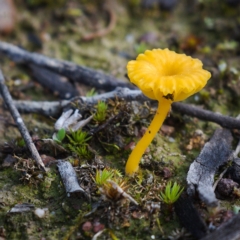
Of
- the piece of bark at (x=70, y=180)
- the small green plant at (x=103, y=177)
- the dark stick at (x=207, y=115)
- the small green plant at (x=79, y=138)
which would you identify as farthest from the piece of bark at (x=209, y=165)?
the small green plant at (x=79, y=138)

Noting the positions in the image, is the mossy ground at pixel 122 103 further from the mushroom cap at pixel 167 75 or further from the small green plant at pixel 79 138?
the mushroom cap at pixel 167 75

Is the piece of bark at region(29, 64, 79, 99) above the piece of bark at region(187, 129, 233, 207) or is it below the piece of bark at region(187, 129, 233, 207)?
below

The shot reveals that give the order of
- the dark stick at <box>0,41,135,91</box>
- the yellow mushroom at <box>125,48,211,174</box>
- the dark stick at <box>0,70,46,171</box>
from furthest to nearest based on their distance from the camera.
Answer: the dark stick at <box>0,41,135,91</box>, the dark stick at <box>0,70,46,171</box>, the yellow mushroom at <box>125,48,211,174</box>

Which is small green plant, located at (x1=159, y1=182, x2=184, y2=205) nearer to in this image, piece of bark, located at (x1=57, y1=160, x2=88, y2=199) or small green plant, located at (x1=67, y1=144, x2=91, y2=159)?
piece of bark, located at (x1=57, y1=160, x2=88, y2=199)

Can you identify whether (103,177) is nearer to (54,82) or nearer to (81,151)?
(81,151)

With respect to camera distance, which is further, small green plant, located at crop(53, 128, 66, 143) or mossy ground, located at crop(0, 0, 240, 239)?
small green plant, located at crop(53, 128, 66, 143)

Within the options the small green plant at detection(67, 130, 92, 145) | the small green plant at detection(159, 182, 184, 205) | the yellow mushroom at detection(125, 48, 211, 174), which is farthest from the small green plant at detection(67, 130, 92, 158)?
the small green plant at detection(159, 182, 184, 205)

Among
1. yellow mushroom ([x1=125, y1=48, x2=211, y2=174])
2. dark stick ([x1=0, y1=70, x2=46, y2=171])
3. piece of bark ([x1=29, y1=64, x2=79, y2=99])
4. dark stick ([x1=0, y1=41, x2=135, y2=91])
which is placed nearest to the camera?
yellow mushroom ([x1=125, y1=48, x2=211, y2=174])
